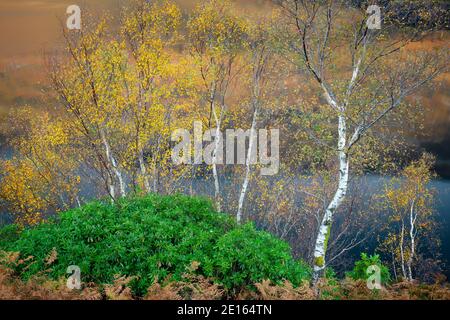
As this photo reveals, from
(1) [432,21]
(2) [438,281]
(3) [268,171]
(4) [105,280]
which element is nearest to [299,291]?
(2) [438,281]

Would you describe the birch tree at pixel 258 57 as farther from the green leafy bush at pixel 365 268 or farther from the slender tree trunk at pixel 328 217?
the green leafy bush at pixel 365 268

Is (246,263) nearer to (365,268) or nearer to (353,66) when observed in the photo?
(365,268)

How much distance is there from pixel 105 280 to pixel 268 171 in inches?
1000

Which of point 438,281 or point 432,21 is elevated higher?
point 432,21

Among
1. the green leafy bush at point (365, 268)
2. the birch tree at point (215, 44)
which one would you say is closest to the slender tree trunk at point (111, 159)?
the birch tree at point (215, 44)

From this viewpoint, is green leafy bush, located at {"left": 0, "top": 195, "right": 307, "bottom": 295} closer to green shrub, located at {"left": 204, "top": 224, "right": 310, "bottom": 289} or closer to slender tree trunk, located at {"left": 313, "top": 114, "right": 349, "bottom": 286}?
green shrub, located at {"left": 204, "top": 224, "right": 310, "bottom": 289}

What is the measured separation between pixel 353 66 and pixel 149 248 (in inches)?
447

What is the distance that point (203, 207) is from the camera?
35.2ft

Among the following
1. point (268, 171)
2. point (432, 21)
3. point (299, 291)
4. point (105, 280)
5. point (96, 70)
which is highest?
point (432, 21)

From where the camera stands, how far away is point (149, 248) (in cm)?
878

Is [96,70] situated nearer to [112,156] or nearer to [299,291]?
[112,156]

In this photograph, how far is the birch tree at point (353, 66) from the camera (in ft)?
43.9

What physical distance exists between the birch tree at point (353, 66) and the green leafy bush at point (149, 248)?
435 cm

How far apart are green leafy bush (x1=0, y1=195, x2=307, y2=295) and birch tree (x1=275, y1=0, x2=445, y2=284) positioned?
14.3 feet
